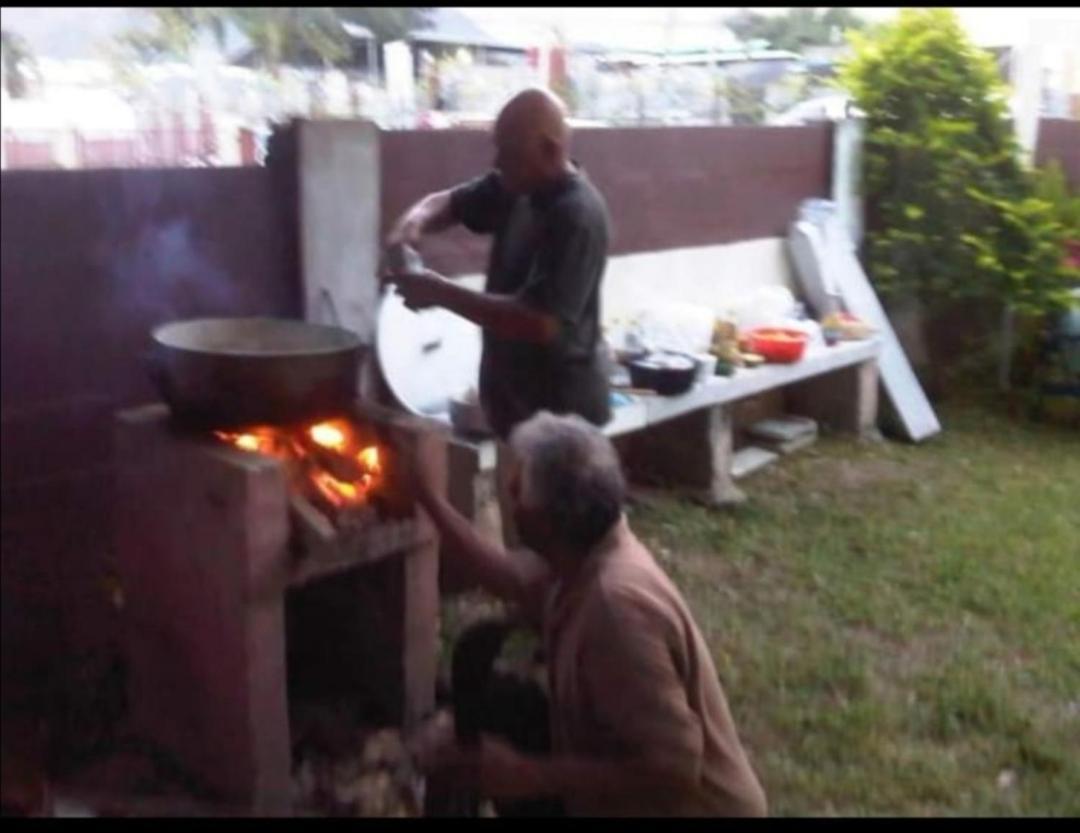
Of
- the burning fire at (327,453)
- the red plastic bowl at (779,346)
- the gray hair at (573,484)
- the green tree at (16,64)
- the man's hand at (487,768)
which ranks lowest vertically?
the man's hand at (487,768)

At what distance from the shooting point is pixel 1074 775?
3697 millimetres

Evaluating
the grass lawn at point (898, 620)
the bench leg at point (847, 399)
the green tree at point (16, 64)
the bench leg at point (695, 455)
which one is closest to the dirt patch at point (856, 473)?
the grass lawn at point (898, 620)

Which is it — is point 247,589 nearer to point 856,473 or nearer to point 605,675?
point 605,675

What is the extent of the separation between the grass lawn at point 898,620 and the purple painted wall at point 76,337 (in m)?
2.11

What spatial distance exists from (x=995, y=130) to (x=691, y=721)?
6.29 m

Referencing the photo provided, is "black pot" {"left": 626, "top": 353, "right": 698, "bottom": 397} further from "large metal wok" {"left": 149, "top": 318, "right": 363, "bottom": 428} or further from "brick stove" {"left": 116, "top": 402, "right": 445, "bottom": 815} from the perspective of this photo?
"large metal wok" {"left": 149, "top": 318, "right": 363, "bottom": 428}

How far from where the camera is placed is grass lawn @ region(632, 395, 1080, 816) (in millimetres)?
3695

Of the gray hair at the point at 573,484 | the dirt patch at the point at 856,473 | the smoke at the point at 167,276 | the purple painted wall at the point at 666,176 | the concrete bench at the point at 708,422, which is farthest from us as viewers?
the dirt patch at the point at 856,473

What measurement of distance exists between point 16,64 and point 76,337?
0.80 m

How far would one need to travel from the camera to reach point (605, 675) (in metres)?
2.39

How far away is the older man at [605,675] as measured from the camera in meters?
2.38

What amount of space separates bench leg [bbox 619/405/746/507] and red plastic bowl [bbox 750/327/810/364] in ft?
1.54

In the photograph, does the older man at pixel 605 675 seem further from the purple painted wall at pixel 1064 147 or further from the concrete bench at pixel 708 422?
the purple painted wall at pixel 1064 147

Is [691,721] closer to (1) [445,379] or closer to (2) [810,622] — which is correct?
(2) [810,622]
